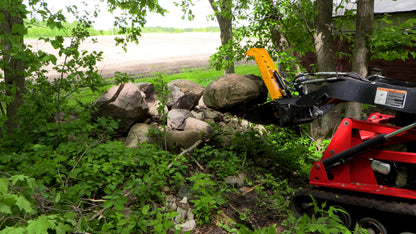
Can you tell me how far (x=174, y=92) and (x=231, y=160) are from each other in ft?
9.49

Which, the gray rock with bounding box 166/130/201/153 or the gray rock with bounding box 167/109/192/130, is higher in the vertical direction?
the gray rock with bounding box 167/109/192/130

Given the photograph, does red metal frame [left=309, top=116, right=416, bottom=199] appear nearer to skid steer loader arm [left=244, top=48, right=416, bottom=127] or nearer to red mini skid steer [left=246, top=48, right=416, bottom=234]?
red mini skid steer [left=246, top=48, right=416, bottom=234]

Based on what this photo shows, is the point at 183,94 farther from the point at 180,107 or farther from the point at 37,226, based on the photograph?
the point at 37,226

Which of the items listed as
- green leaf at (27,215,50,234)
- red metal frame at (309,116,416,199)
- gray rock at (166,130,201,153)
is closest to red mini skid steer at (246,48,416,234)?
red metal frame at (309,116,416,199)

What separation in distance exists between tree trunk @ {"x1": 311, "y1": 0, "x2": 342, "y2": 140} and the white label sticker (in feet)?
11.2

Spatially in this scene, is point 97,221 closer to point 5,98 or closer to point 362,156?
point 5,98

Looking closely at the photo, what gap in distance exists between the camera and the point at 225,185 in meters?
4.64

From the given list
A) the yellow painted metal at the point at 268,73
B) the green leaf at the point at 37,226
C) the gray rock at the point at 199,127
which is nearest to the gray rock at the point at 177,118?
the gray rock at the point at 199,127

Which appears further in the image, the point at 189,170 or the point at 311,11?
the point at 311,11

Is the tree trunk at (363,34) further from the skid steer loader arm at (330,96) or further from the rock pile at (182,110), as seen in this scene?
the rock pile at (182,110)

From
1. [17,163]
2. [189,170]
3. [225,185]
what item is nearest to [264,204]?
[225,185]

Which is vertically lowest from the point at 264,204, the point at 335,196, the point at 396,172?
the point at 264,204

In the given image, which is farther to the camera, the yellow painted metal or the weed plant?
the yellow painted metal

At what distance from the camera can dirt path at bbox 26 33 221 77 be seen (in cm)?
1711
